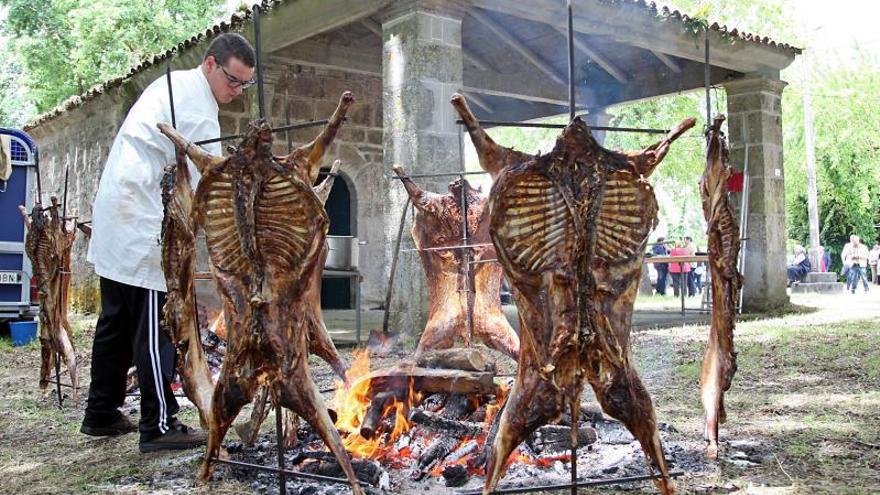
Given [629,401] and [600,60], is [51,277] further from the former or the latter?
[600,60]

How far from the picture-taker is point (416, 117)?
8.04 m

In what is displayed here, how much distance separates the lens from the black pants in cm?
395

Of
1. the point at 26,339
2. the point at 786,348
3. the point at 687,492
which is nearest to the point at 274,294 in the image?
the point at 687,492

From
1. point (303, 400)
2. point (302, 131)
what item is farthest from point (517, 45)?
point (303, 400)

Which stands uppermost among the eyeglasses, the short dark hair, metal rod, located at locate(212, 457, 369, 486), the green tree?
the green tree

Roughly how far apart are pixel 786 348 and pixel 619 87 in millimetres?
7109

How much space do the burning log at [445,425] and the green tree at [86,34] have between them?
1755 centimetres

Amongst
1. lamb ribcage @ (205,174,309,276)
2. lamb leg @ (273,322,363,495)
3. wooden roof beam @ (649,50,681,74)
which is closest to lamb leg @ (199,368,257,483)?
lamb leg @ (273,322,363,495)

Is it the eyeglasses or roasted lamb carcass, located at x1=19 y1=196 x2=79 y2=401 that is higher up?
the eyeglasses

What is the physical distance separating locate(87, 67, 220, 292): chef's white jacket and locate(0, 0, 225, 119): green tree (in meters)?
16.5

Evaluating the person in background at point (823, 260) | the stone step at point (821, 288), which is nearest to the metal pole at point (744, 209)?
the stone step at point (821, 288)

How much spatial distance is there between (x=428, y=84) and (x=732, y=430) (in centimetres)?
497

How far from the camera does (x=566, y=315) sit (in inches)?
104

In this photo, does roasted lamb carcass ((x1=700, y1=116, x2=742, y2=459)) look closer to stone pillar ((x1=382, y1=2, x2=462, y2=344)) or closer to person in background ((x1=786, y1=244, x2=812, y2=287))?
stone pillar ((x1=382, y1=2, x2=462, y2=344))
